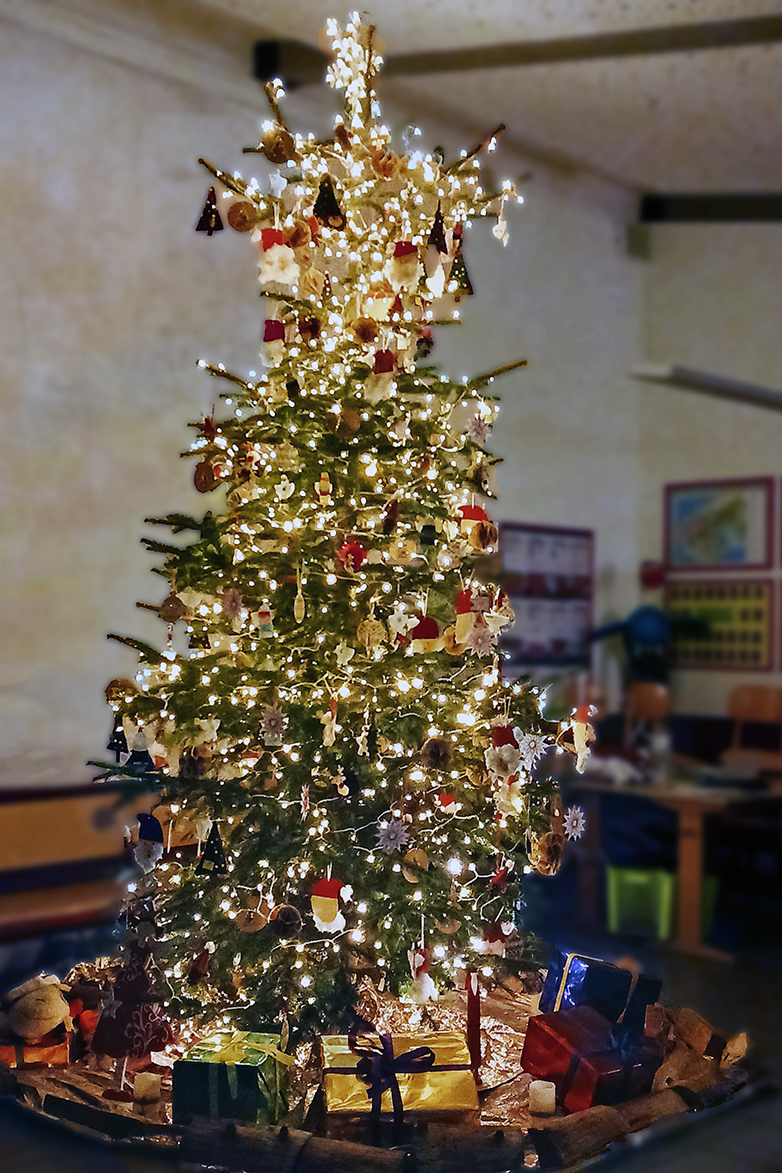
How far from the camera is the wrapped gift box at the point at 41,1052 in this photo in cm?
218

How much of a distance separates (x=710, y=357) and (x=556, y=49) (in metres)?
2.68

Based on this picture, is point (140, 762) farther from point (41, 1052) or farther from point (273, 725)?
point (41, 1052)

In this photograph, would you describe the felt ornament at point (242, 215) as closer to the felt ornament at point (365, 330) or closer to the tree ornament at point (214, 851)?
the felt ornament at point (365, 330)

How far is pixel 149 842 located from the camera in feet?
7.49

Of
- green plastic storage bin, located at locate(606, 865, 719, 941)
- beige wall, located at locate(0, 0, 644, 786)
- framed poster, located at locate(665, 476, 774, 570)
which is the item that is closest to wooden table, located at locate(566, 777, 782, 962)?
green plastic storage bin, located at locate(606, 865, 719, 941)

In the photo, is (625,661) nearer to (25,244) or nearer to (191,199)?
(191,199)

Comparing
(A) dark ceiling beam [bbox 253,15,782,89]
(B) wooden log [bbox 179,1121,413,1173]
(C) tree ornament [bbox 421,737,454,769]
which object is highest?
(A) dark ceiling beam [bbox 253,15,782,89]

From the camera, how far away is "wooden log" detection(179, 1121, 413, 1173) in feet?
6.03

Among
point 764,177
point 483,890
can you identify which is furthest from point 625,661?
point 483,890

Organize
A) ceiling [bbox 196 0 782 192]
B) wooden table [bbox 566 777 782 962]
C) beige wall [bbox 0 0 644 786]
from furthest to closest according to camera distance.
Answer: wooden table [bbox 566 777 782 962]
ceiling [bbox 196 0 782 192]
beige wall [bbox 0 0 644 786]

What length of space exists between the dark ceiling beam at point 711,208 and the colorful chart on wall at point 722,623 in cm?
218

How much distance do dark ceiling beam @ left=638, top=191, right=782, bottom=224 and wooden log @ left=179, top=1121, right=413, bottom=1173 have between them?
6058mm

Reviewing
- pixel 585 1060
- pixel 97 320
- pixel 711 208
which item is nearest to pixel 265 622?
pixel 585 1060

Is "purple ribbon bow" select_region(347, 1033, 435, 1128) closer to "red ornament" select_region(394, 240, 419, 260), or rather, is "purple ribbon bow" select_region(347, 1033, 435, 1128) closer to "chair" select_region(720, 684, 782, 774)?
"red ornament" select_region(394, 240, 419, 260)
